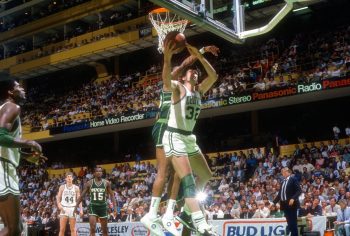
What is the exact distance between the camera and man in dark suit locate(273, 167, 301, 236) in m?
11.5

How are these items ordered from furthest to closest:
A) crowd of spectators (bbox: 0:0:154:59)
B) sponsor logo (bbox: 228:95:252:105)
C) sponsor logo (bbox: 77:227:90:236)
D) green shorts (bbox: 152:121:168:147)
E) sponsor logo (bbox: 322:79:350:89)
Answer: crowd of spectators (bbox: 0:0:154:59), sponsor logo (bbox: 228:95:252:105), sponsor logo (bbox: 322:79:350:89), sponsor logo (bbox: 77:227:90:236), green shorts (bbox: 152:121:168:147)

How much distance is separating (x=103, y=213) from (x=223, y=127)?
580 inches

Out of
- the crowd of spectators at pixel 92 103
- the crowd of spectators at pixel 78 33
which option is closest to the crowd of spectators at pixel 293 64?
the crowd of spectators at pixel 92 103

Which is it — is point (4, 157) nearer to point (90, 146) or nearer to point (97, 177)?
point (97, 177)

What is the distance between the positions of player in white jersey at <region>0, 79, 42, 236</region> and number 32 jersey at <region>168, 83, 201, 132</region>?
1.92 meters

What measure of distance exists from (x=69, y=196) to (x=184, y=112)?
8757 millimetres

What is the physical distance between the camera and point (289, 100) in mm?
22297

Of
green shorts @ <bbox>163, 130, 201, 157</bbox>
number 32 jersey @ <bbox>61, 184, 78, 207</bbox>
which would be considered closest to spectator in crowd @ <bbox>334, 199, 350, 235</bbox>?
green shorts @ <bbox>163, 130, 201, 157</bbox>

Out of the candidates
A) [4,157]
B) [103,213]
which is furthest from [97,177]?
[4,157]

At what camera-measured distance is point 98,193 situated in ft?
41.9

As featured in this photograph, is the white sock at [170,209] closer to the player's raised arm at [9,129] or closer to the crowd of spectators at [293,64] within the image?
the player's raised arm at [9,129]

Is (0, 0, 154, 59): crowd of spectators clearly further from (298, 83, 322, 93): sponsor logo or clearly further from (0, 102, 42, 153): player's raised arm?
(0, 102, 42, 153): player's raised arm

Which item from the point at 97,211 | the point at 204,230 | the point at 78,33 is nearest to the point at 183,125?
the point at 204,230

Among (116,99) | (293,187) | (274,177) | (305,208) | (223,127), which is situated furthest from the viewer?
(116,99)
